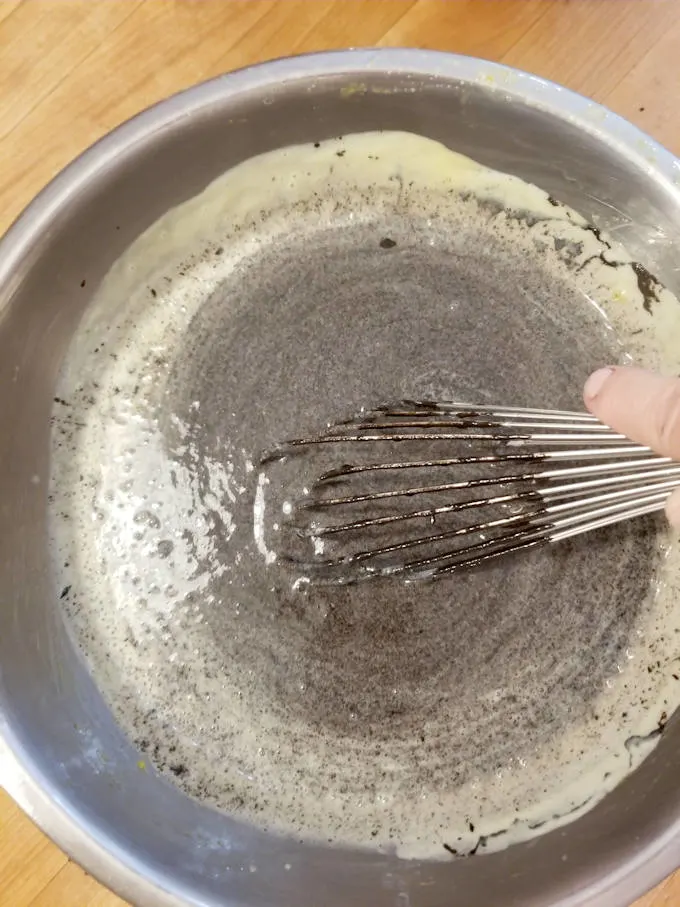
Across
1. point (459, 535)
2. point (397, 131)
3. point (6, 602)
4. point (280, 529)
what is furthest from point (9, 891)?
point (397, 131)

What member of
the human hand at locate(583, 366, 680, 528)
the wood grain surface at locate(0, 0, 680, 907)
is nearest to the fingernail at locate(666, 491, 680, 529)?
the human hand at locate(583, 366, 680, 528)

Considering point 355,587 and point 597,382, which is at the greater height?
point 597,382

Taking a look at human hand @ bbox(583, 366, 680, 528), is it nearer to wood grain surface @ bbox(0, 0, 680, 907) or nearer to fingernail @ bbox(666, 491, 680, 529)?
fingernail @ bbox(666, 491, 680, 529)

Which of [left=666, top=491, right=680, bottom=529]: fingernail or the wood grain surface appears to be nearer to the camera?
[left=666, top=491, right=680, bottom=529]: fingernail

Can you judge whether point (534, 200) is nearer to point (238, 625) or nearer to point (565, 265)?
point (565, 265)

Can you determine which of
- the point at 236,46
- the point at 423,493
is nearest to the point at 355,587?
the point at 423,493

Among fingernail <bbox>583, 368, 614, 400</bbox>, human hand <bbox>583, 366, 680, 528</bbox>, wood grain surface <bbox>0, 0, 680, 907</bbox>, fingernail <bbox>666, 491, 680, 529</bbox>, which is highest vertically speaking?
wood grain surface <bbox>0, 0, 680, 907</bbox>

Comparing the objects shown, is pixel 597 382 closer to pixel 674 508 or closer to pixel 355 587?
pixel 674 508
